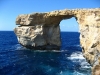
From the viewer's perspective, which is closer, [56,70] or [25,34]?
[56,70]

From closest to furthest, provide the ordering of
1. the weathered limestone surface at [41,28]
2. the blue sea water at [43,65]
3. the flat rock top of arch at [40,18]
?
the blue sea water at [43,65] → the flat rock top of arch at [40,18] → the weathered limestone surface at [41,28]

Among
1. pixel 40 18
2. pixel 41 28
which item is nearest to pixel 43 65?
pixel 41 28

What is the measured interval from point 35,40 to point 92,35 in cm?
2170

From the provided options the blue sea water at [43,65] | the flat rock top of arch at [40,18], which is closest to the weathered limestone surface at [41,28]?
the flat rock top of arch at [40,18]

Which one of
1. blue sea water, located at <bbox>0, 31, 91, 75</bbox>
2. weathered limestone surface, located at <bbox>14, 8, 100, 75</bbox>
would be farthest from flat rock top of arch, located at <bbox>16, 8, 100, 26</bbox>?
blue sea water, located at <bbox>0, 31, 91, 75</bbox>

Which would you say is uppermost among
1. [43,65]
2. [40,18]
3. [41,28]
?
[40,18]

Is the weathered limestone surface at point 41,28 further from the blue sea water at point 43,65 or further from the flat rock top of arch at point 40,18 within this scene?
the blue sea water at point 43,65

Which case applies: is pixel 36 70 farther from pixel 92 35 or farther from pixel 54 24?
pixel 54 24

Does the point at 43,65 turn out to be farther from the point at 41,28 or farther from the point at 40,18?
the point at 40,18

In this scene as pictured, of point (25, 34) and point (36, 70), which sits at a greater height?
point (25, 34)

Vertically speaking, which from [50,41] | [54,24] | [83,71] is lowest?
[83,71]

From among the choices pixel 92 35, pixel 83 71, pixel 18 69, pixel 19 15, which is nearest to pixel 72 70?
pixel 83 71

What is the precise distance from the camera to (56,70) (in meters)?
31.5

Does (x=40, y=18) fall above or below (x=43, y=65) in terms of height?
above
